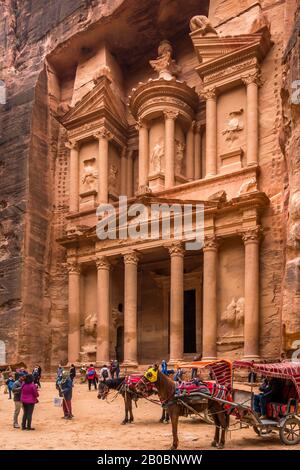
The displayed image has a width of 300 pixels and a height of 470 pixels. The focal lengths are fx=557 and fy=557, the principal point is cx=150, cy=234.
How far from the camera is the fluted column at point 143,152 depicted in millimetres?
29422

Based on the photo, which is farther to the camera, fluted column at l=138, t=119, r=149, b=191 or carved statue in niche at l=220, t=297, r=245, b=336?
fluted column at l=138, t=119, r=149, b=191

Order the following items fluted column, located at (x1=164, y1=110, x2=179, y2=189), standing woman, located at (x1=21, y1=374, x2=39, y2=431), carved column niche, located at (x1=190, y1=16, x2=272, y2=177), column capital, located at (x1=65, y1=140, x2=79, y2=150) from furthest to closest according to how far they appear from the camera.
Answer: column capital, located at (x1=65, y1=140, x2=79, y2=150)
fluted column, located at (x1=164, y1=110, x2=179, y2=189)
carved column niche, located at (x1=190, y1=16, x2=272, y2=177)
standing woman, located at (x1=21, y1=374, x2=39, y2=431)

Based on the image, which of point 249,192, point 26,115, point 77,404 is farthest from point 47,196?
point 77,404

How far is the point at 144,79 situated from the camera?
3447cm

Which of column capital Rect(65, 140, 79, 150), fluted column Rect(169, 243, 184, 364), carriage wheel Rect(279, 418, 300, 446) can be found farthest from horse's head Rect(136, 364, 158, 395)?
column capital Rect(65, 140, 79, 150)

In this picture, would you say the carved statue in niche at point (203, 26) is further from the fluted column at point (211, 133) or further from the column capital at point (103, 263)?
the column capital at point (103, 263)

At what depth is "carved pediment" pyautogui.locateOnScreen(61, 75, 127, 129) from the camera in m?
31.5

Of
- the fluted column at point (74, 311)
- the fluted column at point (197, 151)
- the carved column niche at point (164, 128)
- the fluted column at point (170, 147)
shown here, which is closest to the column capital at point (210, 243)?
the fluted column at point (170, 147)

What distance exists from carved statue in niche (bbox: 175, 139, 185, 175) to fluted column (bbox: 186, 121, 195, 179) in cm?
37

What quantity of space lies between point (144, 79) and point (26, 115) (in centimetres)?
769

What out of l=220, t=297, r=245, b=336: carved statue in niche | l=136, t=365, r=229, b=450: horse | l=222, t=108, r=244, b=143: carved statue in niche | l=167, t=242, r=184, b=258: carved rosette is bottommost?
l=136, t=365, r=229, b=450: horse

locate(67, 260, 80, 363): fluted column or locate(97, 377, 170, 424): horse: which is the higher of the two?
locate(67, 260, 80, 363): fluted column

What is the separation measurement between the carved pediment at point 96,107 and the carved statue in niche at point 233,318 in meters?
13.7

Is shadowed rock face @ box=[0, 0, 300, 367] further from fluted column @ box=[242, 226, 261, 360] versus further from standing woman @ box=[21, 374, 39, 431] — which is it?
standing woman @ box=[21, 374, 39, 431]
